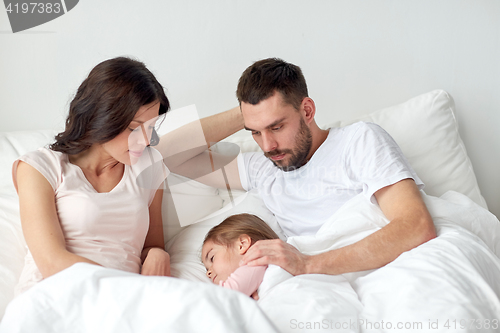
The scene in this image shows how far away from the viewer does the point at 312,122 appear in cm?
146

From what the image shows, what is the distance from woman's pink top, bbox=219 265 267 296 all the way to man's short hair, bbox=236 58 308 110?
544 mm

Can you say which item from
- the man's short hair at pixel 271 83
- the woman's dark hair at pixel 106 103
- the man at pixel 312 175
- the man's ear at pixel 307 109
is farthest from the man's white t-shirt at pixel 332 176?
the woman's dark hair at pixel 106 103

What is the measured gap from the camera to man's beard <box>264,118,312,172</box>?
1.41 meters

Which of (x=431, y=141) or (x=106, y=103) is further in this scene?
(x=431, y=141)

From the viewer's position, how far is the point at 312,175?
1449mm

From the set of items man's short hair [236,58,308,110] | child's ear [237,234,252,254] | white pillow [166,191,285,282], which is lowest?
white pillow [166,191,285,282]

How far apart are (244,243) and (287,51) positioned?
101cm

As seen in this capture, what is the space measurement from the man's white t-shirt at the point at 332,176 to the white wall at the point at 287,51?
533 mm

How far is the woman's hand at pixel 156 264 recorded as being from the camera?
1.23 meters

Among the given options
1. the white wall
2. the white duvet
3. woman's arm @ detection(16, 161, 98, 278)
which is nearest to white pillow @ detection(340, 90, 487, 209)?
the white wall

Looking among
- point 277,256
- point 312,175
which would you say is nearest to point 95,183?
point 277,256

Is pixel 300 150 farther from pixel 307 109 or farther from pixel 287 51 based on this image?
pixel 287 51

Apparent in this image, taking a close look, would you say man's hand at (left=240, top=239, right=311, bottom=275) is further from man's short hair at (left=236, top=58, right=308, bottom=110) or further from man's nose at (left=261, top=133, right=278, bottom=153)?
man's short hair at (left=236, top=58, right=308, bottom=110)

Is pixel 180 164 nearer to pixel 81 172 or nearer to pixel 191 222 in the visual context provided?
pixel 191 222
